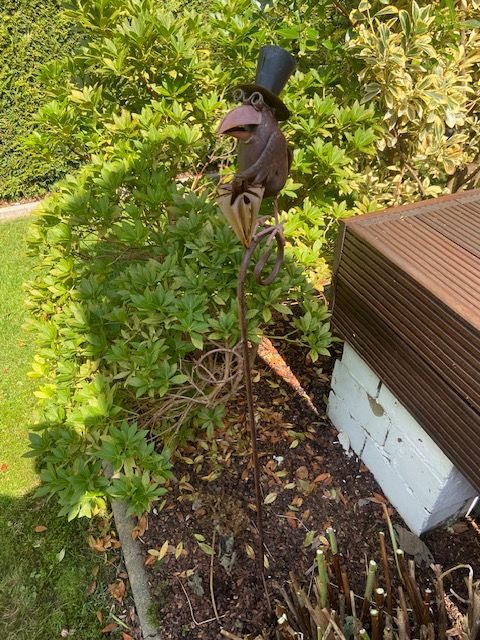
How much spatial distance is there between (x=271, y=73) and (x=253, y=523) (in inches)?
78.8

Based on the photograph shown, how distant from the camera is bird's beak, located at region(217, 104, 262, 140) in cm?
113

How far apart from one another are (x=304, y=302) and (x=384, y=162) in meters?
1.75

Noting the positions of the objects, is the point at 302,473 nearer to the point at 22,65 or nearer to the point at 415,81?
the point at 415,81

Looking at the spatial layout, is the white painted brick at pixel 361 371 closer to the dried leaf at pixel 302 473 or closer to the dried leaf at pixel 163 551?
the dried leaf at pixel 302 473

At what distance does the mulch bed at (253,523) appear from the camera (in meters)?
2.05

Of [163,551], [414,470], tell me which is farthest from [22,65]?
[414,470]

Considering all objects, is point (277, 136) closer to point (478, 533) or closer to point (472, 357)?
point (472, 357)

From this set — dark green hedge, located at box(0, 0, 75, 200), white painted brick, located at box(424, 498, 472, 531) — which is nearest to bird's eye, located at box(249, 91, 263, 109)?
white painted brick, located at box(424, 498, 472, 531)

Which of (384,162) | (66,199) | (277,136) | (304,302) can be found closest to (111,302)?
(66,199)

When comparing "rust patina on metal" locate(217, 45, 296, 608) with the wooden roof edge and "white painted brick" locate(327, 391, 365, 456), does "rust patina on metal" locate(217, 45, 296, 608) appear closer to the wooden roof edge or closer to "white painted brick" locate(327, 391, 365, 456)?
the wooden roof edge

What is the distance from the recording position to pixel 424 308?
1.71 meters

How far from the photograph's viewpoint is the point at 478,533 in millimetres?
2238

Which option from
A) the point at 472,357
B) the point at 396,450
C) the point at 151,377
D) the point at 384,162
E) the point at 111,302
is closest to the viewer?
the point at 472,357

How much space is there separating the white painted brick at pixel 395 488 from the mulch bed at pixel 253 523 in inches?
2.1
